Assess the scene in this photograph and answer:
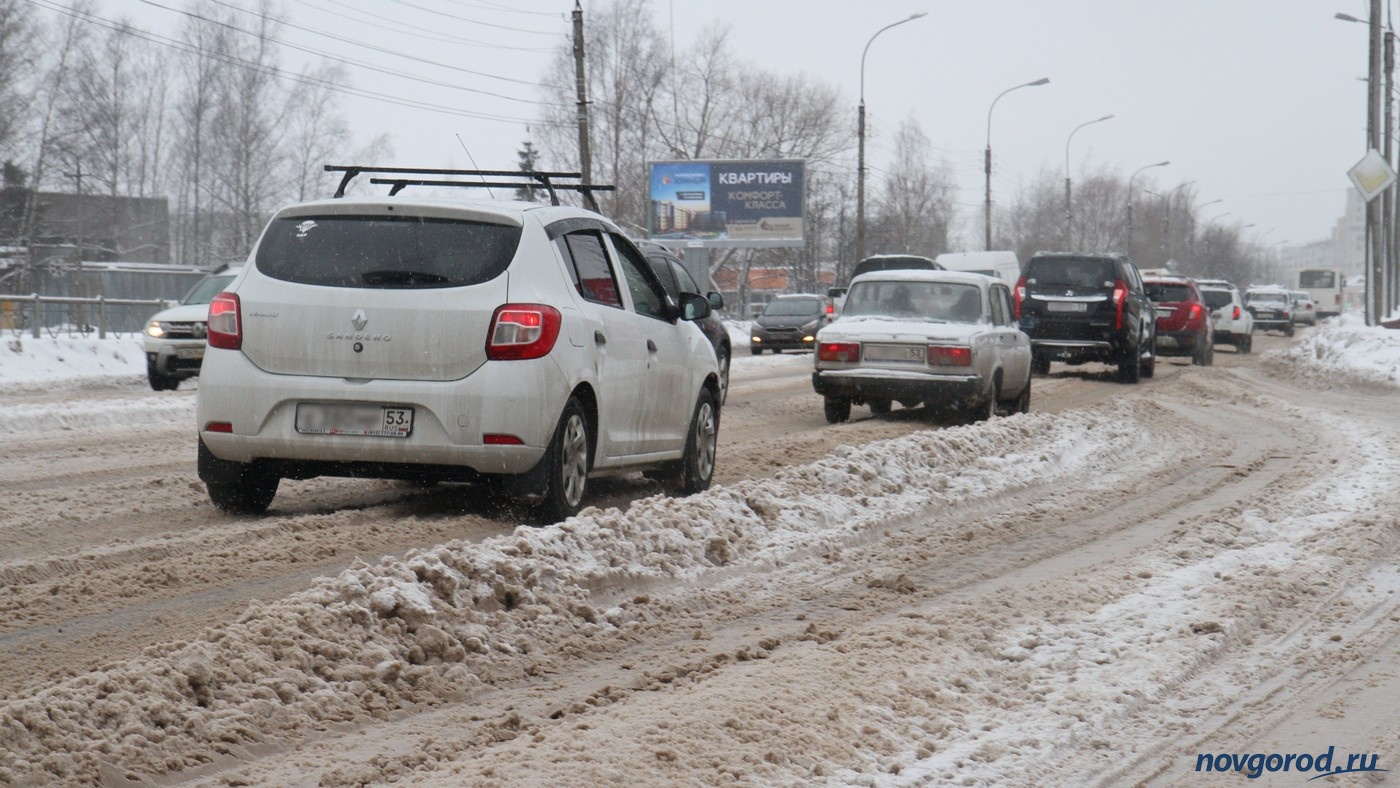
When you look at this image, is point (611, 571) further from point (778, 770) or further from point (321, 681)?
point (778, 770)

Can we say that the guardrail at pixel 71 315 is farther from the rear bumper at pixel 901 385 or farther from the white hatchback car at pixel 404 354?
the white hatchback car at pixel 404 354

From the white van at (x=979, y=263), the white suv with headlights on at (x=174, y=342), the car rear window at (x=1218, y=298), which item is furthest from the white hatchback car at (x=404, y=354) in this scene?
the white van at (x=979, y=263)

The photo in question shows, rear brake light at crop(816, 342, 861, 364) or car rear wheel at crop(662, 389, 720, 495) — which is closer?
car rear wheel at crop(662, 389, 720, 495)

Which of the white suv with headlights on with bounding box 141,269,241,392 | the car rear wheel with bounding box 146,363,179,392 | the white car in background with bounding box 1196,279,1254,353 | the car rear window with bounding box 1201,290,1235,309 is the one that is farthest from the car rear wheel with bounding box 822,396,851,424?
the car rear window with bounding box 1201,290,1235,309

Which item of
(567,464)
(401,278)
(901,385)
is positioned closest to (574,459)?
(567,464)

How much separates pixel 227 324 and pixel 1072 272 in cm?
1656

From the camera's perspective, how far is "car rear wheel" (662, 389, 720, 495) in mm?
8469

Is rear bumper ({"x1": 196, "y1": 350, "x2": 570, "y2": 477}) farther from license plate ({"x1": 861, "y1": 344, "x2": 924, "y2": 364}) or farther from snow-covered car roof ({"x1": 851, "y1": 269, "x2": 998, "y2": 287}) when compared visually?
snow-covered car roof ({"x1": 851, "y1": 269, "x2": 998, "y2": 287})

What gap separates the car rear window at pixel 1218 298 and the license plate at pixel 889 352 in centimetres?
2398

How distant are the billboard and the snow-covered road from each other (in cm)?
4424

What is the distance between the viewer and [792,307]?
34.3 metres

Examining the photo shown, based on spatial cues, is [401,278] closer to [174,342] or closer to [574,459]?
[574,459]

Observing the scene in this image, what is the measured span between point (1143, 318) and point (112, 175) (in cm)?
5156

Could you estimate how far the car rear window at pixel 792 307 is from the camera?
34.1 meters
